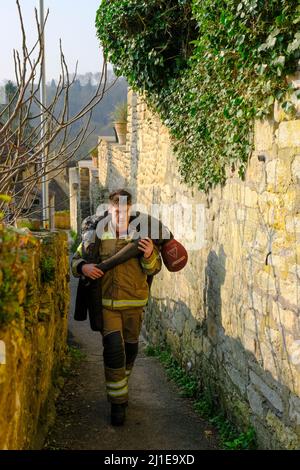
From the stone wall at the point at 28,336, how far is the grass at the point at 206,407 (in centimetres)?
115

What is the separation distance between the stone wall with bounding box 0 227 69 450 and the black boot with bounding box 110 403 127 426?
18.0 inches

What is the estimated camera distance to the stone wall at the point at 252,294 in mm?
3328

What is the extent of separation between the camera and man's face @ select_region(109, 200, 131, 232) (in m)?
4.60

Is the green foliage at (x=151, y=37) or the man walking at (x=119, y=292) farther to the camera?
the green foliage at (x=151, y=37)

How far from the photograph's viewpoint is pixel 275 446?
11.6 ft


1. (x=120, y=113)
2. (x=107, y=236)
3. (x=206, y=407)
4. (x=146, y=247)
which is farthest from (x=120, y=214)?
(x=120, y=113)

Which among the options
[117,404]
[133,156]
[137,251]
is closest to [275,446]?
[117,404]

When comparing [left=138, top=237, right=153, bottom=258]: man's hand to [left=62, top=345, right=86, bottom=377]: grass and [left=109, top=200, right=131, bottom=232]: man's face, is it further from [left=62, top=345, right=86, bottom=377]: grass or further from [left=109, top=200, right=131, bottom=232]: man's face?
[left=62, top=345, right=86, bottom=377]: grass

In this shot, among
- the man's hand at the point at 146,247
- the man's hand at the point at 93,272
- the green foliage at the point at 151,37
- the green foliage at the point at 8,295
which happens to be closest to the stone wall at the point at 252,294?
the man's hand at the point at 146,247

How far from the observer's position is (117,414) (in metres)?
4.42

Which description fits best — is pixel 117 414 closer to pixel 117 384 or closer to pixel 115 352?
pixel 117 384

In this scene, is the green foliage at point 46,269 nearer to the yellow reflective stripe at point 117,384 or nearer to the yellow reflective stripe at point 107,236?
the yellow reflective stripe at point 107,236

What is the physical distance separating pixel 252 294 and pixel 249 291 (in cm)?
6

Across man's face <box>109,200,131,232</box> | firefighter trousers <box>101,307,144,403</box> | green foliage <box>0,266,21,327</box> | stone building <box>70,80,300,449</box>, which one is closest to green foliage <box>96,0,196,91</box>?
stone building <box>70,80,300,449</box>
